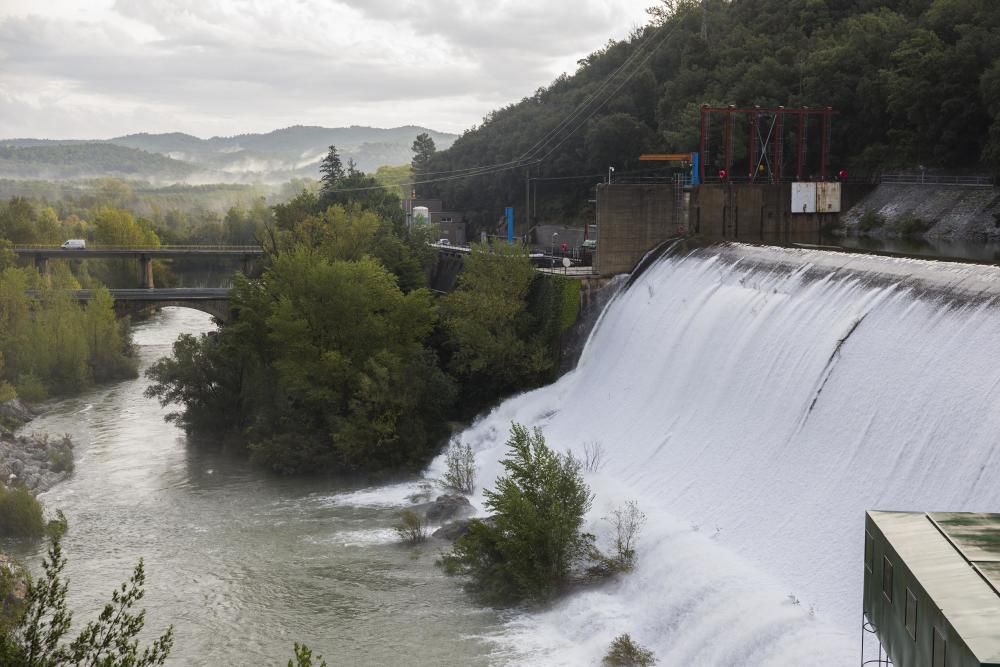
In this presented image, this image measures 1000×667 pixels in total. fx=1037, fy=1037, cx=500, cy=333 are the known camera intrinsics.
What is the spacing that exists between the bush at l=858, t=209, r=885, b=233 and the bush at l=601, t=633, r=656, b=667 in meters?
34.2

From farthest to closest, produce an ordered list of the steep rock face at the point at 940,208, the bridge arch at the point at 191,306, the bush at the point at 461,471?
the bridge arch at the point at 191,306 < the steep rock face at the point at 940,208 < the bush at the point at 461,471

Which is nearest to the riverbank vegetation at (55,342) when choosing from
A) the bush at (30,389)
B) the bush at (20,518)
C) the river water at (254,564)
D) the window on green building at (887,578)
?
the bush at (30,389)

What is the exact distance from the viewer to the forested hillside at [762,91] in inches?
2041

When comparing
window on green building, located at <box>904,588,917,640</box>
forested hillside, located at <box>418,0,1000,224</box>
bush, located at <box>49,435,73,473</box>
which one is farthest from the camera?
forested hillside, located at <box>418,0,1000,224</box>

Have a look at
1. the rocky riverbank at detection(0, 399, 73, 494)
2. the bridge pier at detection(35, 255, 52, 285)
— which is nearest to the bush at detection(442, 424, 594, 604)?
the rocky riverbank at detection(0, 399, 73, 494)

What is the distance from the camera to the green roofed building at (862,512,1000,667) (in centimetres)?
1190

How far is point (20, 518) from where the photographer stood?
32.9 m

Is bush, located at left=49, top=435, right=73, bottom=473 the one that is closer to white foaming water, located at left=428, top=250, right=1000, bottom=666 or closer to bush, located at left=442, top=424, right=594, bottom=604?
white foaming water, located at left=428, top=250, right=1000, bottom=666

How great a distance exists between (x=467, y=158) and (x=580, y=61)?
15.8 metres

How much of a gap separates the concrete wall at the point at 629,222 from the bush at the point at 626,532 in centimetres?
1835

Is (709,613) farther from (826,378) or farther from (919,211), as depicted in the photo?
(919,211)

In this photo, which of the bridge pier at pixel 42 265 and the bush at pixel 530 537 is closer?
the bush at pixel 530 537

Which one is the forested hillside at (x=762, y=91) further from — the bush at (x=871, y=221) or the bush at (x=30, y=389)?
the bush at (x=30, y=389)

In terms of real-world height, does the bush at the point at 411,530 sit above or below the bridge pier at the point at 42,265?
below
